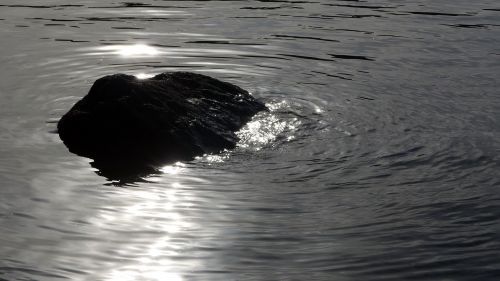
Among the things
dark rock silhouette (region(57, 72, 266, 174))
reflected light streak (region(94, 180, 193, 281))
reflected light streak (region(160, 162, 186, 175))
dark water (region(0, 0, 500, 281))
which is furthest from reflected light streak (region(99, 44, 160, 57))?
reflected light streak (region(94, 180, 193, 281))

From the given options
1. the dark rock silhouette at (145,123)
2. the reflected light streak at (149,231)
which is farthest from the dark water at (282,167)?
the dark rock silhouette at (145,123)

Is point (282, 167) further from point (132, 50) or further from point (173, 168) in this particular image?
point (132, 50)

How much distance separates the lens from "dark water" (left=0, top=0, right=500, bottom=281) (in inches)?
276

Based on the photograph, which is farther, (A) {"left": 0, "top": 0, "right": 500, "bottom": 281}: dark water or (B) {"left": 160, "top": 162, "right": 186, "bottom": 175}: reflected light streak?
(B) {"left": 160, "top": 162, "right": 186, "bottom": 175}: reflected light streak

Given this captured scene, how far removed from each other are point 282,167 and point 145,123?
1.80m

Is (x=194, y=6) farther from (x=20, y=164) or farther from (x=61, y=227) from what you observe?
(x=61, y=227)

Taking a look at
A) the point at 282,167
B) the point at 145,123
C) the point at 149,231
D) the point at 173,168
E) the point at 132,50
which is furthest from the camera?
the point at 132,50

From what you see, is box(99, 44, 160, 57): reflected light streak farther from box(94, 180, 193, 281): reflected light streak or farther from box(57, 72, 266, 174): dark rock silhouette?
box(94, 180, 193, 281): reflected light streak

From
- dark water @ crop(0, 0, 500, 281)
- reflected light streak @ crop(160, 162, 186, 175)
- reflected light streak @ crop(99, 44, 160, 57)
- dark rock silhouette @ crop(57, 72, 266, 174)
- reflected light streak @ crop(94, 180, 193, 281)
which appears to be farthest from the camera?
reflected light streak @ crop(99, 44, 160, 57)

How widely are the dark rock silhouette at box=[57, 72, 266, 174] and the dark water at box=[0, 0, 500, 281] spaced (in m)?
0.27

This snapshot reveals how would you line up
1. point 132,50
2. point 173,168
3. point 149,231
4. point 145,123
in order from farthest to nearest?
point 132,50, point 145,123, point 173,168, point 149,231

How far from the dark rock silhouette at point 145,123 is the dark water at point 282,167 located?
0.88 feet

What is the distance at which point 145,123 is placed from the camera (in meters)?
9.97

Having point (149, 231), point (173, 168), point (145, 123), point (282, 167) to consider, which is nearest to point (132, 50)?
point (145, 123)
